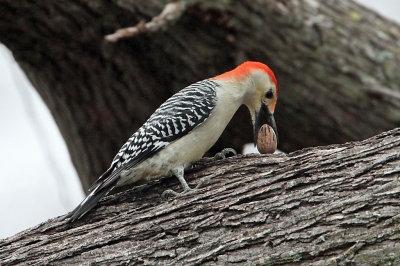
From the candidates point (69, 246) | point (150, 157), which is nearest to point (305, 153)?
point (150, 157)

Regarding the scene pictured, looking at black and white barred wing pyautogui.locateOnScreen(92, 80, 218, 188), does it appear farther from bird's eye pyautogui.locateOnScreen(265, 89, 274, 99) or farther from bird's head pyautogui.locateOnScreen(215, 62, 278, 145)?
bird's eye pyautogui.locateOnScreen(265, 89, 274, 99)

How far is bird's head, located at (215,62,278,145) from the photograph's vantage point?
5.46 m

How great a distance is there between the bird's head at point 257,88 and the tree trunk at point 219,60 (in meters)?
0.73

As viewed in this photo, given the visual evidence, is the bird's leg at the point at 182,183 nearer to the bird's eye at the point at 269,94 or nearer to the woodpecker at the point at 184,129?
the woodpecker at the point at 184,129

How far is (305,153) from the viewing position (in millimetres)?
4082

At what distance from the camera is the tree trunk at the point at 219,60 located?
5.95 m

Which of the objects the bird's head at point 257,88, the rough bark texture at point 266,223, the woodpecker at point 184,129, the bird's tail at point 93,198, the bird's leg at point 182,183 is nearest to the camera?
the rough bark texture at point 266,223

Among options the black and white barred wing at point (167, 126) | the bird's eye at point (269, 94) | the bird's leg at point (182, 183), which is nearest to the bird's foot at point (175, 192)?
the bird's leg at point (182, 183)

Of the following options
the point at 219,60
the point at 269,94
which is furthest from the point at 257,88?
the point at 219,60

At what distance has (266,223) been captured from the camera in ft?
11.8

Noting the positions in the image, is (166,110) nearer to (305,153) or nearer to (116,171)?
(116,171)

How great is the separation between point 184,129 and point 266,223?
1.49 meters

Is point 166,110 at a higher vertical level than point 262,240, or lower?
higher

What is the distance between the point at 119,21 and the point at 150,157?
72.8 inches
